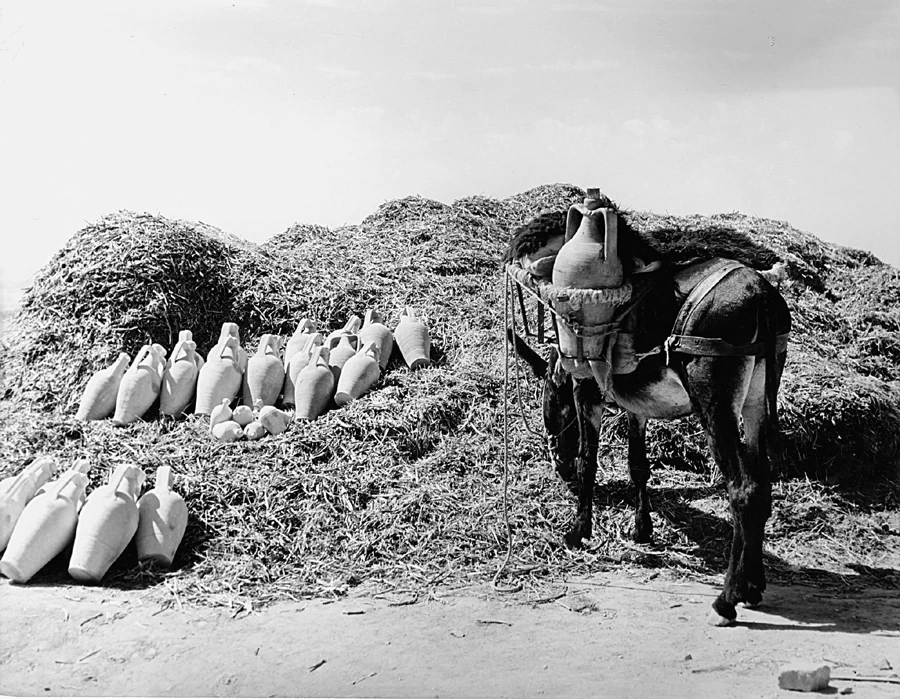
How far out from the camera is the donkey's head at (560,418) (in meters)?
6.23

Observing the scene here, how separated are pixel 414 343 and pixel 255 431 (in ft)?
5.33

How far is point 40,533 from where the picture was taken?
5281 mm

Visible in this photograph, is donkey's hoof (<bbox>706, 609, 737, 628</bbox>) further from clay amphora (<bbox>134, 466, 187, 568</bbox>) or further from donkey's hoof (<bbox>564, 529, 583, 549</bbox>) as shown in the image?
clay amphora (<bbox>134, 466, 187, 568</bbox>)

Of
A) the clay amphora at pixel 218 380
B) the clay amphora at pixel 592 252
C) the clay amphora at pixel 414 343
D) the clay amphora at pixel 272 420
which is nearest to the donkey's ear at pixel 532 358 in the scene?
the clay amphora at pixel 592 252

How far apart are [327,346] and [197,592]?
2835 mm

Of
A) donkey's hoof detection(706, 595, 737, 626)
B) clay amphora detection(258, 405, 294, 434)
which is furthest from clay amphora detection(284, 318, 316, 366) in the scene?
donkey's hoof detection(706, 595, 737, 626)

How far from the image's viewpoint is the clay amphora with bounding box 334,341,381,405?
7133 millimetres

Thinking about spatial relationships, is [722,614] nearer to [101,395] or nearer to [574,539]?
[574,539]

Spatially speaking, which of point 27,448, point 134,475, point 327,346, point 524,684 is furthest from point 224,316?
point 524,684

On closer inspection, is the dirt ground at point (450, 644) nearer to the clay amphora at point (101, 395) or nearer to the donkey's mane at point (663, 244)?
the donkey's mane at point (663, 244)

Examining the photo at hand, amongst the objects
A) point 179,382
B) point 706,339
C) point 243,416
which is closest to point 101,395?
point 179,382

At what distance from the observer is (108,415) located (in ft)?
23.4

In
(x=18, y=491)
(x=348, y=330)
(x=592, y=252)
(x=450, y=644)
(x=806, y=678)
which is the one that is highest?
(x=592, y=252)

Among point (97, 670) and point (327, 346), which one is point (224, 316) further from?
point (97, 670)
